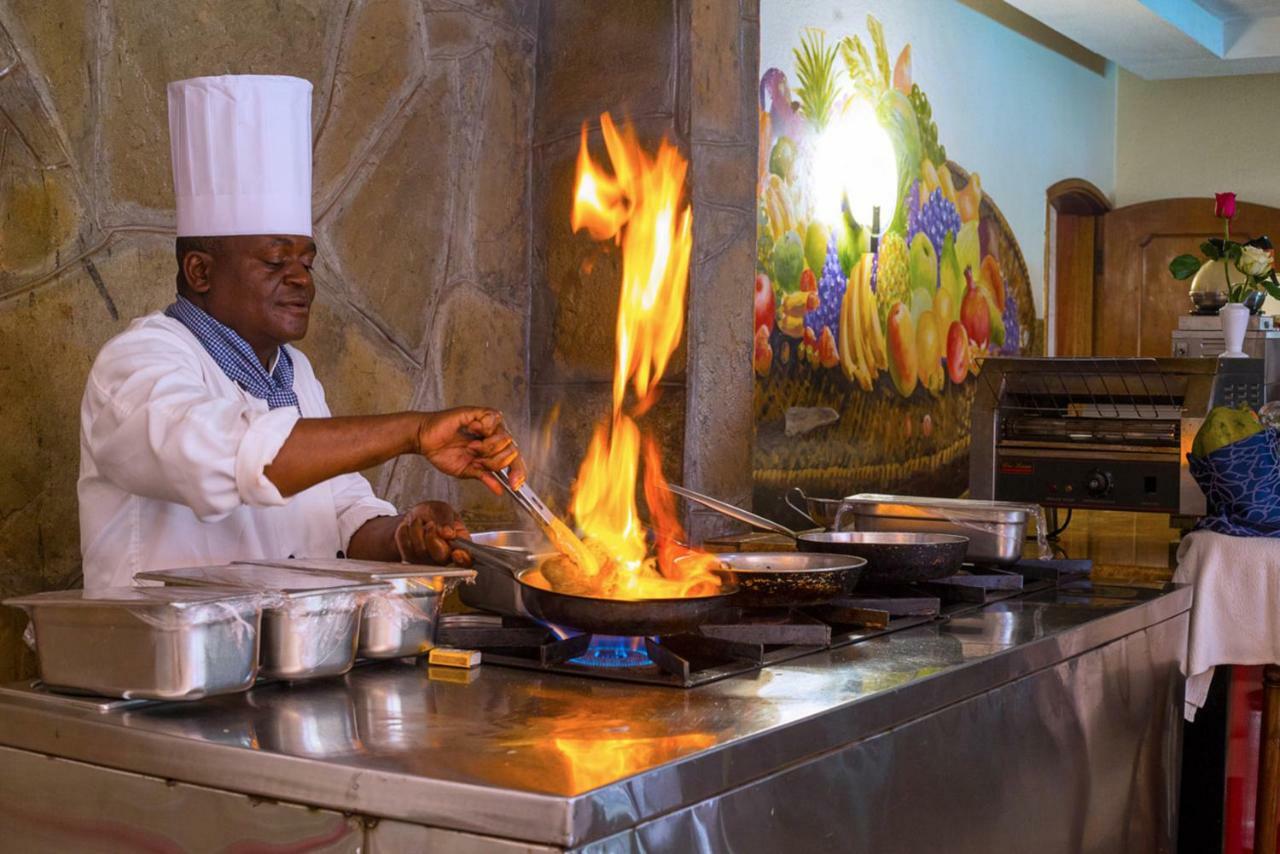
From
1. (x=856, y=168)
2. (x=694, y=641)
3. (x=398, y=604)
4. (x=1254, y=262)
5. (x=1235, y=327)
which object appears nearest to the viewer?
(x=398, y=604)

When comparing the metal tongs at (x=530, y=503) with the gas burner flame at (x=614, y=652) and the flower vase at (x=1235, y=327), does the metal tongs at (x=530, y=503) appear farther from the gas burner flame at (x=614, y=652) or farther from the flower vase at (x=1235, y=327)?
the flower vase at (x=1235, y=327)

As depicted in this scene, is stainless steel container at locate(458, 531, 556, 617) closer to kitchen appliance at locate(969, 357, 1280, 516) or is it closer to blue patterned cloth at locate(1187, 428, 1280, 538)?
blue patterned cloth at locate(1187, 428, 1280, 538)

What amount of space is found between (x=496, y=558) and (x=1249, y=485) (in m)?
2.26

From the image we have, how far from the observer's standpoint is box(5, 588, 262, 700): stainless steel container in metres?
1.50

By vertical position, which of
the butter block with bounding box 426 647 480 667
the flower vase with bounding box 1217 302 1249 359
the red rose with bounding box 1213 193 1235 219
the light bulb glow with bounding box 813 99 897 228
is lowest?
the butter block with bounding box 426 647 480 667

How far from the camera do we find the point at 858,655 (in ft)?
6.36

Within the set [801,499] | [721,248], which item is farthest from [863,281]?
[721,248]

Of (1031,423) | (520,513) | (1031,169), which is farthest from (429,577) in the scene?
(1031,169)

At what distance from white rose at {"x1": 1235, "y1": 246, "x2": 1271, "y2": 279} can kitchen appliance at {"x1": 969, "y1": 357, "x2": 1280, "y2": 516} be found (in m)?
0.43

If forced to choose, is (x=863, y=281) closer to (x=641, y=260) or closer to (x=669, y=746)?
(x=641, y=260)

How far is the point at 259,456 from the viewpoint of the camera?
194 centimetres

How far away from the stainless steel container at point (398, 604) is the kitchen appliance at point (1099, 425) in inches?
112

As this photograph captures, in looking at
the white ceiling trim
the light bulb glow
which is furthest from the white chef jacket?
the white ceiling trim

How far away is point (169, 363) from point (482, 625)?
667mm
